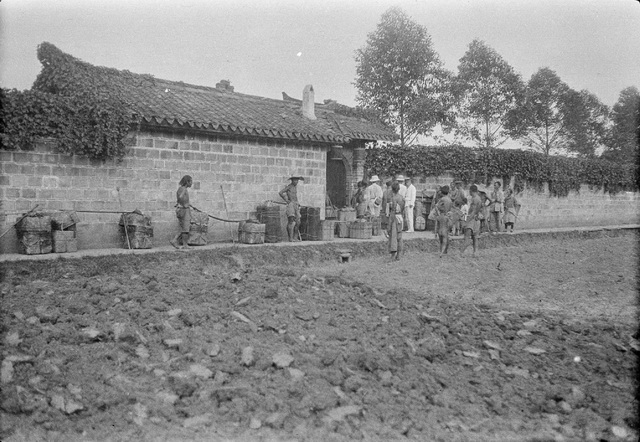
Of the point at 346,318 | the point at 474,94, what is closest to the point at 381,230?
the point at 346,318

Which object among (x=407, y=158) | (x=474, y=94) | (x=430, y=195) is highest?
(x=474, y=94)

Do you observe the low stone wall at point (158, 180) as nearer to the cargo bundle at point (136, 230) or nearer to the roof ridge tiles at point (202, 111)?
the roof ridge tiles at point (202, 111)

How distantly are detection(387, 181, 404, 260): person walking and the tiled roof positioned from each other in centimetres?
379

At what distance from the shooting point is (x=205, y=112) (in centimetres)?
1370

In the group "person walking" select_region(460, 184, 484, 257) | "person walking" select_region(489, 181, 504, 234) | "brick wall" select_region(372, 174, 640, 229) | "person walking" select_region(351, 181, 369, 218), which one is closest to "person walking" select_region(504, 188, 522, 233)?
"person walking" select_region(489, 181, 504, 234)

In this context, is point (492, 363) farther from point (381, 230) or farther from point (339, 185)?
point (339, 185)

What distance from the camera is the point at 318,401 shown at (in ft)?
15.5

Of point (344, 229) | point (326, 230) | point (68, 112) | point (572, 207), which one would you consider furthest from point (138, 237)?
point (572, 207)

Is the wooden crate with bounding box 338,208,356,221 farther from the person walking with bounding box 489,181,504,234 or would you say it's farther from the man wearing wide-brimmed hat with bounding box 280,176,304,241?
the person walking with bounding box 489,181,504,234

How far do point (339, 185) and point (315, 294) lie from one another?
13.0 meters

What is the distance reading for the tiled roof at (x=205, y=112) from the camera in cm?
1262

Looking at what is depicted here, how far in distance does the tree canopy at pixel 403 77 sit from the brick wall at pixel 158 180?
10.2 m

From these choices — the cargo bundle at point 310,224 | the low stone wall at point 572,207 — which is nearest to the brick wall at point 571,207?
the low stone wall at point 572,207

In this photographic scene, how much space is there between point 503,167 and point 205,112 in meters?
13.4
